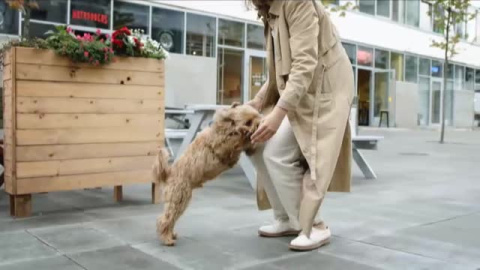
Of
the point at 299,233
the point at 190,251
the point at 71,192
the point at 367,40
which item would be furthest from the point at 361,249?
the point at 367,40

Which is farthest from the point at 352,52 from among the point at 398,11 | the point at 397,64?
the point at 398,11

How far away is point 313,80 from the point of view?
11.0 feet

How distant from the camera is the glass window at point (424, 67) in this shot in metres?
27.8

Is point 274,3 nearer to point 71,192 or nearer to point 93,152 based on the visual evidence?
point 93,152

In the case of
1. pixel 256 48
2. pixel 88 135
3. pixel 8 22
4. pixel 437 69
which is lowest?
pixel 88 135

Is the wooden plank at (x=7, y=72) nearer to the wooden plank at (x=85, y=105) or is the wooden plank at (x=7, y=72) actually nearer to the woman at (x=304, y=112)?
the wooden plank at (x=85, y=105)

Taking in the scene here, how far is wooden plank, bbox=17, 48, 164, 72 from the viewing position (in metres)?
4.25

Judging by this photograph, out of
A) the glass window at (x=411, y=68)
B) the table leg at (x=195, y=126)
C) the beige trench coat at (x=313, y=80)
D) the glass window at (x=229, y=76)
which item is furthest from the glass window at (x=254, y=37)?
the beige trench coat at (x=313, y=80)

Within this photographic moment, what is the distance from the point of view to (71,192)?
578cm

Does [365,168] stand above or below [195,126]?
below

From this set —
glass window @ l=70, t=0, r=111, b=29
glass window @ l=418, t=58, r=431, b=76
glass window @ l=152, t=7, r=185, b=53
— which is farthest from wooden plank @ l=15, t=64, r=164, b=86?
glass window @ l=418, t=58, r=431, b=76

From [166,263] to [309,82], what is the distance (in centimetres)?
131

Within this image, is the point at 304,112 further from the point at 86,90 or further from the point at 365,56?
the point at 365,56

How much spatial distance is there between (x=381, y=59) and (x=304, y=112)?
76.4 ft
